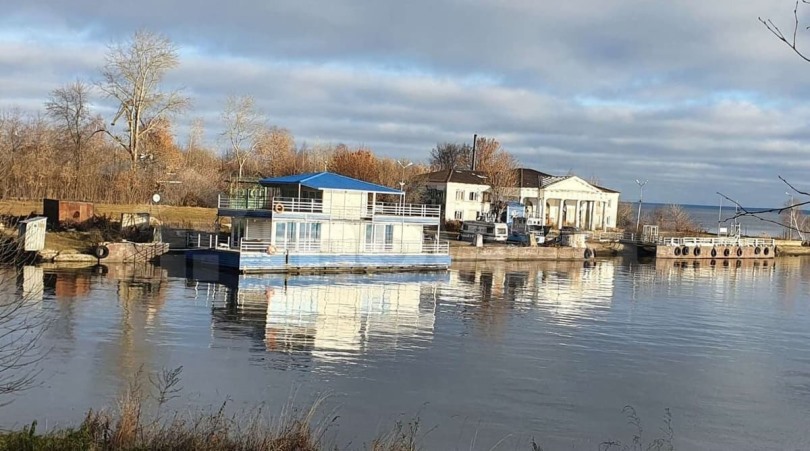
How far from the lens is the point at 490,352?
22.8 m

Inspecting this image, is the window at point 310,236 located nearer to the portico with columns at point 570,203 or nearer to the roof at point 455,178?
the roof at point 455,178

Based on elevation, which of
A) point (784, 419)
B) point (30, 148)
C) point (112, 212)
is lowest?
point (784, 419)

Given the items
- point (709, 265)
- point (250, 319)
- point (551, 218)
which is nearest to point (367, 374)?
point (250, 319)

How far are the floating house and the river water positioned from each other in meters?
2.04

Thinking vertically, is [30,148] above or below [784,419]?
above

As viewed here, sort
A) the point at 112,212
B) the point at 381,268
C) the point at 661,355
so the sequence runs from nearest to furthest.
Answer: the point at 661,355 < the point at 381,268 < the point at 112,212

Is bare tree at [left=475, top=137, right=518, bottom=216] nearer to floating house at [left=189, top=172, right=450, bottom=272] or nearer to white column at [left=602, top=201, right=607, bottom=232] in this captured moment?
white column at [left=602, top=201, right=607, bottom=232]

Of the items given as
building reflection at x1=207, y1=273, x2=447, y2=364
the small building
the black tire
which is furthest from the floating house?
the small building

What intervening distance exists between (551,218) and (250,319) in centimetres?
5841

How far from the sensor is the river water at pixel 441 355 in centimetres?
1599

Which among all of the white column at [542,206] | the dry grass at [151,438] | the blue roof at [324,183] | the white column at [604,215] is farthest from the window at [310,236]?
the white column at [604,215]

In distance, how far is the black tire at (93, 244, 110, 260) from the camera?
4212cm

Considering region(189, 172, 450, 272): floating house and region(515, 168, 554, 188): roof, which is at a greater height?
region(515, 168, 554, 188): roof

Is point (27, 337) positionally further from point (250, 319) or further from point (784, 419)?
point (784, 419)
